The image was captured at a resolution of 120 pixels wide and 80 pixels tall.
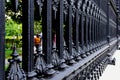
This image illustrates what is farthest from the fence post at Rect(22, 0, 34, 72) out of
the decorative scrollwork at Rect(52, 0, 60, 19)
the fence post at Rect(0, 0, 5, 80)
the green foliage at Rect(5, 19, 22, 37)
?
the decorative scrollwork at Rect(52, 0, 60, 19)

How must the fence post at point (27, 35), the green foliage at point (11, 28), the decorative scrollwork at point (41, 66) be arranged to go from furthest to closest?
the decorative scrollwork at point (41, 66) → the fence post at point (27, 35) → the green foliage at point (11, 28)

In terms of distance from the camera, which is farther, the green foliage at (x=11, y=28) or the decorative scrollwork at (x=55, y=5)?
the decorative scrollwork at (x=55, y=5)

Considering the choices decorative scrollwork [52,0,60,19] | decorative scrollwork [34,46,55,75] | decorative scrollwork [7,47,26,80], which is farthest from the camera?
decorative scrollwork [52,0,60,19]

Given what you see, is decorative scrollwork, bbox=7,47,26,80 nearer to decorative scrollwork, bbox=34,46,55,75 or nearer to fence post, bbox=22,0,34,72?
fence post, bbox=22,0,34,72

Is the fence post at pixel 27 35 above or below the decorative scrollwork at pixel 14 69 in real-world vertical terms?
above

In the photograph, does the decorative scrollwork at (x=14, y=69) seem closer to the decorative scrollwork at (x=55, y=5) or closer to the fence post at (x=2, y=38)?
the fence post at (x=2, y=38)

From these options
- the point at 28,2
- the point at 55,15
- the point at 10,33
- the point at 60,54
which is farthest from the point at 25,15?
the point at 60,54

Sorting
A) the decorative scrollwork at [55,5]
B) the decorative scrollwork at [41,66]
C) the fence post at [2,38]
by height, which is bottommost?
the decorative scrollwork at [41,66]

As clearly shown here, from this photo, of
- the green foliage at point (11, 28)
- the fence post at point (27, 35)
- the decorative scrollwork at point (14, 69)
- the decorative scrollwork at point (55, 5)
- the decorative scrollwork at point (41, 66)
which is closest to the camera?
the green foliage at point (11, 28)

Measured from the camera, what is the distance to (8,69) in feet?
8.37

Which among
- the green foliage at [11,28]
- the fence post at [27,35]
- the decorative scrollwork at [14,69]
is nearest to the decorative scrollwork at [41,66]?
the fence post at [27,35]

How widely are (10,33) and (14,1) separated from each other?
22 centimetres

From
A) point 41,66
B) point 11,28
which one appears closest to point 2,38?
point 11,28

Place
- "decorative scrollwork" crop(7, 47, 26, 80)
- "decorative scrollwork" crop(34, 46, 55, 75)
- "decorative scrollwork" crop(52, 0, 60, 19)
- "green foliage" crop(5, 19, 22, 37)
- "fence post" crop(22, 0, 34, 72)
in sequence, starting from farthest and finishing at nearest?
"decorative scrollwork" crop(52, 0, 60, 19)
"decorative scrollwork" crop(34, 46, 55, 75)
"fence post" crop(22, 0, 34, 72)
"decorative scrollwork" crop(7, 47, 26, 80)
"green foliage" crop(5, 19, 22, 37)
